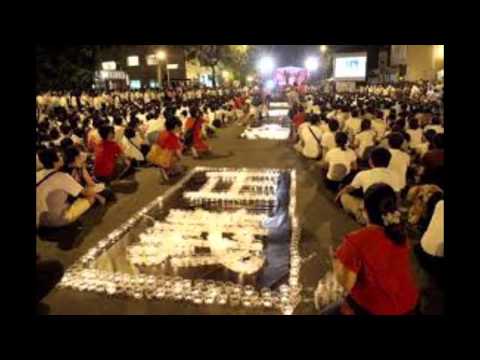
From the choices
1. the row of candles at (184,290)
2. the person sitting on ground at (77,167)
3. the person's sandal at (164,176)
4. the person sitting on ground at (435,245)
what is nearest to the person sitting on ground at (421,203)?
the person sitting on ground at (435,245)

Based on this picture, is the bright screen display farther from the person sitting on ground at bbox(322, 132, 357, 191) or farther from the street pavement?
the person sitting on ground at bbox(322, 132, 357, 191)

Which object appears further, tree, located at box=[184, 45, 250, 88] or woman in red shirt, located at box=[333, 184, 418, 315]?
tree, located at box=[184, 45, 250, 88]

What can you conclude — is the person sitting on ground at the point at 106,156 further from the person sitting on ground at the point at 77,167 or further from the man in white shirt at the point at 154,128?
the man in white shirt at the point at 154,128

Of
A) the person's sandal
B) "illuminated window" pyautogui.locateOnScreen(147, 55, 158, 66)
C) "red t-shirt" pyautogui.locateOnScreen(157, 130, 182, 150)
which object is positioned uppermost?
"illuminated window" pyautogui.locateOnScreen(147, 55, 158, 66)

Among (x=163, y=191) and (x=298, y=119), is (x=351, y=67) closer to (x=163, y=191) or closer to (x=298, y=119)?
(x=298, y=119)

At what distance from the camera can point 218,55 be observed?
36.8 m

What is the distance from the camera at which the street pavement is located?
4.36m

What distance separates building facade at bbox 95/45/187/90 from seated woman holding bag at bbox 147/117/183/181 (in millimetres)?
32375

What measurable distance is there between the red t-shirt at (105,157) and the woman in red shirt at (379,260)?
6353 mm

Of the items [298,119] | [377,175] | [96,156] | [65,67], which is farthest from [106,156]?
[65,67]

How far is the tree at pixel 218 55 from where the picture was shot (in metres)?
35.3

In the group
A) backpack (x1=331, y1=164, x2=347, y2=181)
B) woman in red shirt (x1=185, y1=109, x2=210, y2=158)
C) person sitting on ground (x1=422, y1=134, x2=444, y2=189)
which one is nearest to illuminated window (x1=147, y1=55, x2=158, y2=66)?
woman in red shirt (x1=185, y1=109, x2=210, y2=158)
